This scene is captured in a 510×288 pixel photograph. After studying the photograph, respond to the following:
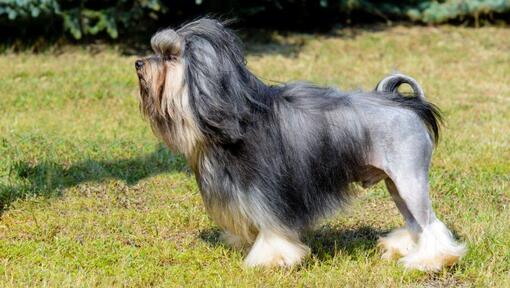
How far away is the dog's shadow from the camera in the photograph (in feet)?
17.6

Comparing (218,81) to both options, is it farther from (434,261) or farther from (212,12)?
(212,12)

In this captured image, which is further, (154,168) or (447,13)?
(447,13)

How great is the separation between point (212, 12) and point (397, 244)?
7.50 metres

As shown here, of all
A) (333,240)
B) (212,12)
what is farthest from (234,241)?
(212,12)

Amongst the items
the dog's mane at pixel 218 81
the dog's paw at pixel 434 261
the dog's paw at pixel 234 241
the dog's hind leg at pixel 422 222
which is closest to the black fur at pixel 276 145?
the dog's mane at pixel 218 81

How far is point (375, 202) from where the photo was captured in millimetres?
6387

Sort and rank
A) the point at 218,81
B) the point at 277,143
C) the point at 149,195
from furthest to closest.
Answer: the point at 149,195
the point at 277,143
the point at 218,81

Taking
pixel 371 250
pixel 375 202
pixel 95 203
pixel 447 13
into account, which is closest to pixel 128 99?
pixel 95 203

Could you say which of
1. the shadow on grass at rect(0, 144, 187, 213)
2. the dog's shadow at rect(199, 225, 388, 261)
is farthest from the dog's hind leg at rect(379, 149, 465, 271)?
the shadow on grass at rect(0, 144, 187, 213)

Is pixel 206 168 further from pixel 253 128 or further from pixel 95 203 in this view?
pixel 95 203

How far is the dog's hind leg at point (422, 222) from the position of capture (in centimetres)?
489

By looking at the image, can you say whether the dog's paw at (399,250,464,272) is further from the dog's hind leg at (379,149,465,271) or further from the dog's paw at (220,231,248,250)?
the dog's paw at (220,231,248,250)

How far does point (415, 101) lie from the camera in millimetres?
5102

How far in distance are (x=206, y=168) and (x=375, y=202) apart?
1977mm
